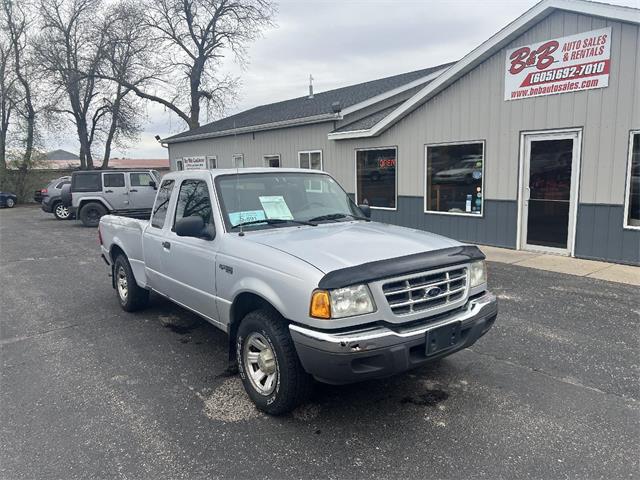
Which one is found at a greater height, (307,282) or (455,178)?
(455,178)

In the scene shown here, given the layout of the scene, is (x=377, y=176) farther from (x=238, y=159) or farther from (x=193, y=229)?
(x=193, y=229)

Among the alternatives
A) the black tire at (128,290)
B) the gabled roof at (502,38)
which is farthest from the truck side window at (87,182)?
the black tire at (128,290)

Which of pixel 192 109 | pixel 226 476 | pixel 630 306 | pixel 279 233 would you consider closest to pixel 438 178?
pixel 630 306

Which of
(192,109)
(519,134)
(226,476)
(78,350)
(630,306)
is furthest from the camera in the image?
(192,109)

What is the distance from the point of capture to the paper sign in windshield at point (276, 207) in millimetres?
4182

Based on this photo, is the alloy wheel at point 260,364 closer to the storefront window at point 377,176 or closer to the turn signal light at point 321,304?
the turn signal light at point 321,304

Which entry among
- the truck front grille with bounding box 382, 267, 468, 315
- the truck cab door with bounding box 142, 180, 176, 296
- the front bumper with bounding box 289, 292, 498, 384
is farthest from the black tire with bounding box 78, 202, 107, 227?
the truck front grille with bounding box 382, 267, 468, 315

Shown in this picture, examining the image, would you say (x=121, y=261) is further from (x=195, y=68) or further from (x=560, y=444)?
(x=195, y=68)

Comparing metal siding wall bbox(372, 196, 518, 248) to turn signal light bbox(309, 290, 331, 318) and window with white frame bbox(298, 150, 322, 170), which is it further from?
turn signal light bbox(309, 290, 331, 318)

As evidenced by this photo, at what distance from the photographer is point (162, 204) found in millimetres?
5137

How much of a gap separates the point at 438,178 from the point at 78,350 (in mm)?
8760

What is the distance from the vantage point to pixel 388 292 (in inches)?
121

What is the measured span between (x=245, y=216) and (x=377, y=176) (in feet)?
30.4

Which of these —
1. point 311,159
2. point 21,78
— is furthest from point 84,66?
point 311,159
